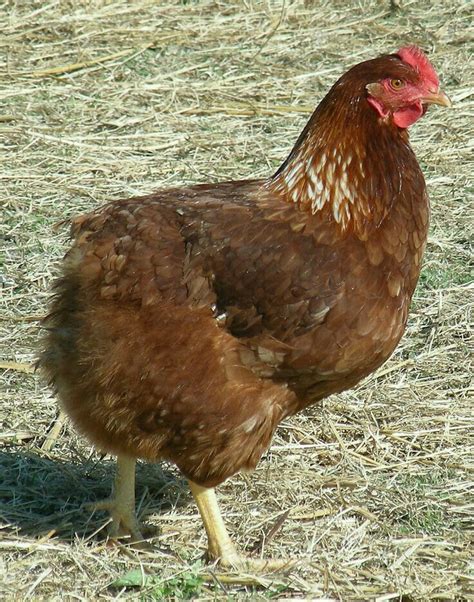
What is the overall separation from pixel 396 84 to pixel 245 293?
2.98 ft

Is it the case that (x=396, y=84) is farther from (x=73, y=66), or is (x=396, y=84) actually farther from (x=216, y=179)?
(x=73, y=66)

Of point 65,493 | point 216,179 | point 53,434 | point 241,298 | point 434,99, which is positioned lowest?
point 65,493

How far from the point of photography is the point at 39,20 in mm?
8250

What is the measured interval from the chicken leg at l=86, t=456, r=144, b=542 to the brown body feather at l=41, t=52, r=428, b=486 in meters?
0.28

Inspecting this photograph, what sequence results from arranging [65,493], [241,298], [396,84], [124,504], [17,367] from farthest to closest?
[17,367] < [65,493] < [124,504] < [396,84] < [241,298]

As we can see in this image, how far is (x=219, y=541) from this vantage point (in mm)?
3803

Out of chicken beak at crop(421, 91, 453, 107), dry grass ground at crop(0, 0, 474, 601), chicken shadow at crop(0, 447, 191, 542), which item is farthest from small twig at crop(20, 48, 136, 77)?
chicken beak at crop(421, 91, 453, 107)

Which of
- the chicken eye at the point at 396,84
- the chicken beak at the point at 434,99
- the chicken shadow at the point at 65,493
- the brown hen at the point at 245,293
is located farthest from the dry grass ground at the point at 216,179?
the chicken eye at the point at 396,84

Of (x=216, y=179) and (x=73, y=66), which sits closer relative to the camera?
(x=216, y=179)

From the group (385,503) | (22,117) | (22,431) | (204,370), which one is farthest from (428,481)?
(22,117)

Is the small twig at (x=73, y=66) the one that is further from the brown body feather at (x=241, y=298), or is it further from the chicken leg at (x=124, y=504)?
the chicken leg at (x=124, y=504)

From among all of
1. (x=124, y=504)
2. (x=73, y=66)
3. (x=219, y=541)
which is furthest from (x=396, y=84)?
(x=73, y=66)

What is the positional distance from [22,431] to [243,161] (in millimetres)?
2662

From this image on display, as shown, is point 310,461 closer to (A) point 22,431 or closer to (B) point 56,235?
(A) point 22,431
